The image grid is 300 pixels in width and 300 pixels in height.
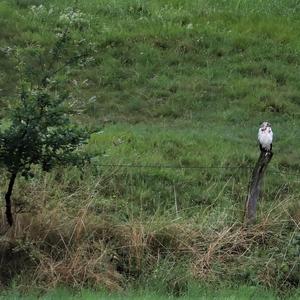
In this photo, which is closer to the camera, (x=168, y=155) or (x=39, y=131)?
(x=39, y=131)

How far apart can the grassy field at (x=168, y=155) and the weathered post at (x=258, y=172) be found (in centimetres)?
16

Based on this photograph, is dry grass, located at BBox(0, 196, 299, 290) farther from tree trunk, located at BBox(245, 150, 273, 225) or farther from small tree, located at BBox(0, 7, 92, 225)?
small tree, located at BBox(0, 7, 92, 225)

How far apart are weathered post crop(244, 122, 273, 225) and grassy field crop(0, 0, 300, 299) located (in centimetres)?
16

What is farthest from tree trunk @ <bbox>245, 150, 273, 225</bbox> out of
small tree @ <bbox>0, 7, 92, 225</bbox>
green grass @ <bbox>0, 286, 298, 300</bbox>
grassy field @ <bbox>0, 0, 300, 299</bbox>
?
small tree @ <bbox>0, 7, 92, 225</bbox>

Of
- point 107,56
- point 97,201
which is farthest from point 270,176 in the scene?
point 107,56

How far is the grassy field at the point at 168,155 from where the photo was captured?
341 inches

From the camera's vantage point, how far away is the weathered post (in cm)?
918

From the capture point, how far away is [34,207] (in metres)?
9.21

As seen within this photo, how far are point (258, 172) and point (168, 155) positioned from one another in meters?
3.27

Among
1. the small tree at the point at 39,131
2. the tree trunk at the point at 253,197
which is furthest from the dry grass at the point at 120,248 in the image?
the small tree at the point at 39,131

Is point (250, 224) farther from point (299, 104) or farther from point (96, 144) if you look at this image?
point (299, 104)

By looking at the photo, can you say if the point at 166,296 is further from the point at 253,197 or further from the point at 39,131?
the point at 39,131

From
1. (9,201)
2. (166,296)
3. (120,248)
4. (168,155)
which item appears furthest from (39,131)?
(168,155)

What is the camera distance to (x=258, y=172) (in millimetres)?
9273
